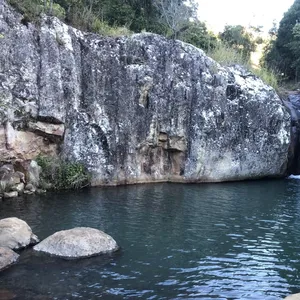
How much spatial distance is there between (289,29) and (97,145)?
2659 centimetres

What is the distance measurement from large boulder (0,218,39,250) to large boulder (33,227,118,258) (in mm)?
458

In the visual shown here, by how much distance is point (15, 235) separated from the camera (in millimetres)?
11211

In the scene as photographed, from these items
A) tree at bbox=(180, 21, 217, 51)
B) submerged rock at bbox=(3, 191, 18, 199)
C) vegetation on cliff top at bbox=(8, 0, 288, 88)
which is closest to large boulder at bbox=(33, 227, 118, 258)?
submerged rock at bbox=(3, 191, 18, 199)

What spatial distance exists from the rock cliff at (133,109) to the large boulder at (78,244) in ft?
32.3

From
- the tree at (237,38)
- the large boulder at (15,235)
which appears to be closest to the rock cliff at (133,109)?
the large boulder at (15,235)

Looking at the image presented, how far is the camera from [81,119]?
2211 centimetres

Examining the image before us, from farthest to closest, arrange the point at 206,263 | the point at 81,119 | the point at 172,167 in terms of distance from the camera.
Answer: the point at 172,167
the point at 81,119
the point at 206,263

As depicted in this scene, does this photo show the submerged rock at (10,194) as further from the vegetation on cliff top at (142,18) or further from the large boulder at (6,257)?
the vegetation on cliff top at (142,18)

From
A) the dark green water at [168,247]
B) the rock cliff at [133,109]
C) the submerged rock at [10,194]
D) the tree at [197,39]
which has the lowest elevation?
the dark green water at [168,247]

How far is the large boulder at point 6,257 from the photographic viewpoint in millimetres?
9656

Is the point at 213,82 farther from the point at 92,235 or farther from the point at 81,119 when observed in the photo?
the point at 92,235

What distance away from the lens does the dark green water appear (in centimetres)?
883

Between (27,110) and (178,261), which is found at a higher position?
(27,110)

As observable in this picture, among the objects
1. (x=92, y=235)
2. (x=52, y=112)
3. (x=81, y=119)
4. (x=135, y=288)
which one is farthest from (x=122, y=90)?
(x=135, y=288)
